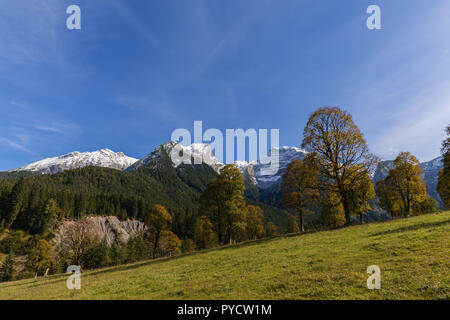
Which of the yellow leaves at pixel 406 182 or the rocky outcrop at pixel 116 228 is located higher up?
the yellow leaves at pixel 406 182

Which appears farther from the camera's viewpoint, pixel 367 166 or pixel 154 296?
pixel 367 166

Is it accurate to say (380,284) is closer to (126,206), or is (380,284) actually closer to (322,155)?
(322,155)

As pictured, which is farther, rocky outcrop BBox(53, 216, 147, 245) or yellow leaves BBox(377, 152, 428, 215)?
rocky outcrop BBox(53, 216, 147, 245)

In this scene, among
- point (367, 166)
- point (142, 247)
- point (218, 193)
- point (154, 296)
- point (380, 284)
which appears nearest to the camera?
point (380, 284)

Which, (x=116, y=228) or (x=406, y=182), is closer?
(x=406, y=182)

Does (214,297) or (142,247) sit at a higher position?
(214,297)

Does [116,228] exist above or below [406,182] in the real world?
below

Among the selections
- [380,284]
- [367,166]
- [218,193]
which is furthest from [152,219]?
[380,284]

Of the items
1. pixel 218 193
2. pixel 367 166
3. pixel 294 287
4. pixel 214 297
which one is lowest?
pixel 214 297

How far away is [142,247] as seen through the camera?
108m

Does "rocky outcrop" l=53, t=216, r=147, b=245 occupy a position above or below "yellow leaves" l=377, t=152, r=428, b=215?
below

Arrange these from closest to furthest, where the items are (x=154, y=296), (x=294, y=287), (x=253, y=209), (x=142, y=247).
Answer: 1. (x=294, y=287)
2. (x=154, y=296)
3. (x=253, y=209)
4. (x=142, y=247)

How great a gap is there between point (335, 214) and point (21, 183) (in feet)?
604

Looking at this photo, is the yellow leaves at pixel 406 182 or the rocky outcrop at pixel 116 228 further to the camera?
the rocky outcrop at pixel 116 228
